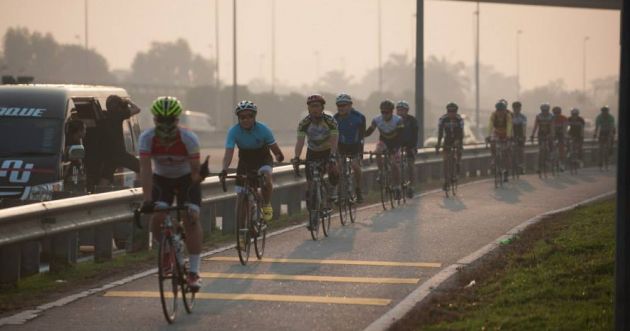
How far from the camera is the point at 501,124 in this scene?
29.2 metres

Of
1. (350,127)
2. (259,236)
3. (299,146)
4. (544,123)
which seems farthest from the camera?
(544,123)

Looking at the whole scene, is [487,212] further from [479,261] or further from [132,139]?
[479,261]

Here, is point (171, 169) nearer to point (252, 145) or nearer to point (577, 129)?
point (252, 145)

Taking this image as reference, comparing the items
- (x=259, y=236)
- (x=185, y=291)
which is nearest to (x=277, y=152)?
(x=259, y=236)

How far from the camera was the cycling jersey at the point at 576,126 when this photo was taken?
37.2 m

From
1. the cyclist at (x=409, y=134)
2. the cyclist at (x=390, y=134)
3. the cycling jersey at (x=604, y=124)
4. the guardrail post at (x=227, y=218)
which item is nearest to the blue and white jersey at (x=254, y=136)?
the guardrail post at (x=227, y=218)

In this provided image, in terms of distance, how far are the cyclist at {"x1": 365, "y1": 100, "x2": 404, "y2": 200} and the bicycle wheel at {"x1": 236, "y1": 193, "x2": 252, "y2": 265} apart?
27.9 feet

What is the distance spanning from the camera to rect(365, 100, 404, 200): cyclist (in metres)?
22.5

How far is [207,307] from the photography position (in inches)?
440

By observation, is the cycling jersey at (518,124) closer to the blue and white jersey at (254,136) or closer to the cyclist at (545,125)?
the cyclist at (545,125)

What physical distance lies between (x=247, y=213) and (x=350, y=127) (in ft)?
20.2

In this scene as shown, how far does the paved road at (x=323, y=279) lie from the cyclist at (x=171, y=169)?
0.63 m

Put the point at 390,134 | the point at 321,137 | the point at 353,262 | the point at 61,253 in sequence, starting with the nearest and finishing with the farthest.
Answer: the point at 61,253
the point at 353,262
the point at 321,137
the point at 390,134

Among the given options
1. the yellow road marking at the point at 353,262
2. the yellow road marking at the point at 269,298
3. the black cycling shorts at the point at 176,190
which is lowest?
the yellow road marking at the point at 353,262
